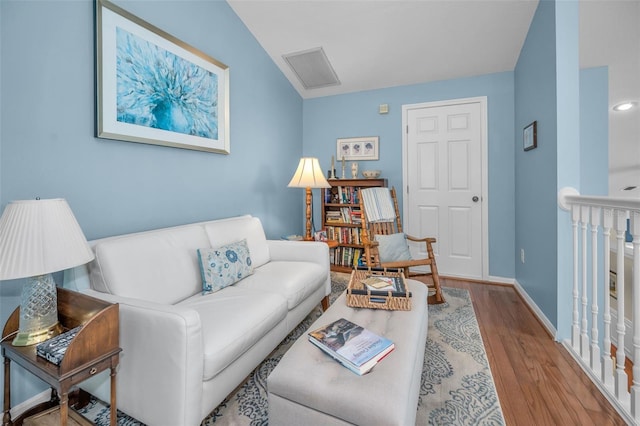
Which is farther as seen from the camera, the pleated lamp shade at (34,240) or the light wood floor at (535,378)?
the light wood floor at (535,378)

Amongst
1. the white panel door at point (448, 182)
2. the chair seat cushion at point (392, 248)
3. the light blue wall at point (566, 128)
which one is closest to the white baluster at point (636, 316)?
the light blue wall at point (566, 128)

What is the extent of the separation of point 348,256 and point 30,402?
2786 millimetres

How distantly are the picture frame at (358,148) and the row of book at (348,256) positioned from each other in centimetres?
119

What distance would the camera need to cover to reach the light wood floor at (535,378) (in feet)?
4.25

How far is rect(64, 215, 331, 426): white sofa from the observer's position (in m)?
1.08

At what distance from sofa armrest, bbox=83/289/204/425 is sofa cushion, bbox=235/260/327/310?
684 mm

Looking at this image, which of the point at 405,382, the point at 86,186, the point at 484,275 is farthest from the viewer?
the point at 484,275

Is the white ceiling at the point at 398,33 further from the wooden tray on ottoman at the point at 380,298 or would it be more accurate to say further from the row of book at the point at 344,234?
the wooden tray on ottoman at the point at 380,298

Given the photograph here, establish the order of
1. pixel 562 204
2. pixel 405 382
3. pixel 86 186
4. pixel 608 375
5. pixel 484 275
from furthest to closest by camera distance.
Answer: pixel 484 275, pixel 562 204, pixel 86 186, pixel 608 375, pixel 405 382

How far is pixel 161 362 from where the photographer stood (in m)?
1.09

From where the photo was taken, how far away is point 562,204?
1.87 metres

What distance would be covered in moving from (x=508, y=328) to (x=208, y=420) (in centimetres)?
206

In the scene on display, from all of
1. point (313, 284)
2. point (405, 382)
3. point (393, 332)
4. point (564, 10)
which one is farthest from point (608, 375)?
point (564, 10)

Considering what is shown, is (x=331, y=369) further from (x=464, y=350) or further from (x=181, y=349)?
(x=464, y=350)
